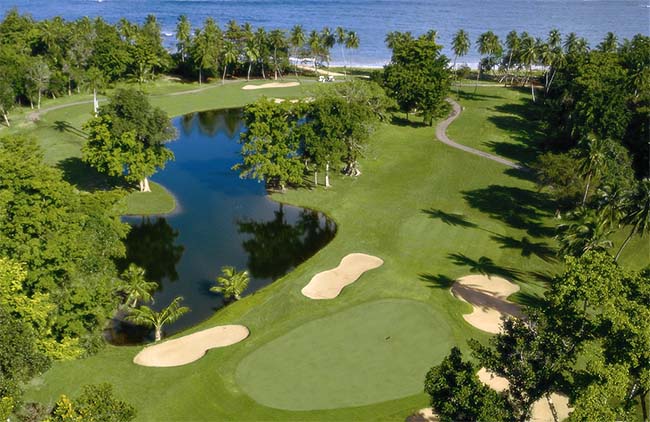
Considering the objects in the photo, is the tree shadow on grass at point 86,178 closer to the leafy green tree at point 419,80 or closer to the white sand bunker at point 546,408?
the leafy green tree at point 419,80

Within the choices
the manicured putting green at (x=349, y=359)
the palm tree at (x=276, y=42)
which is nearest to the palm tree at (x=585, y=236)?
the manicured putting green at (x=349, y=359)

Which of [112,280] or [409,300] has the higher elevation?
[112,280]

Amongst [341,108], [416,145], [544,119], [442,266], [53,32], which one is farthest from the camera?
[53,32]

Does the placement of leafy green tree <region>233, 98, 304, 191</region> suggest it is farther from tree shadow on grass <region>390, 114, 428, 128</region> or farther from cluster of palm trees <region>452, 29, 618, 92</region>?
cluster of palm trees <region>452, 29, 618, 92</region>

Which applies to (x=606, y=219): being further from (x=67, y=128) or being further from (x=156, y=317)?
(x=67, y=128)

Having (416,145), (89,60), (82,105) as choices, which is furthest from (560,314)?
(89,60)

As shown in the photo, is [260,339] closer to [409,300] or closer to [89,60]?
[409,300]

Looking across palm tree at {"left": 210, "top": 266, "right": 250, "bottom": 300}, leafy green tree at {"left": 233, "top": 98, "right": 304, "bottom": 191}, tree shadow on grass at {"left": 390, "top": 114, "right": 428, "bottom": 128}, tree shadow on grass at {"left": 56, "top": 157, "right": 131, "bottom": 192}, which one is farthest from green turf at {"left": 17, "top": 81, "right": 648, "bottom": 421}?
tree shadow on grass at {"left": 56, "top": 157, "right": 131, "bottom": 192}
